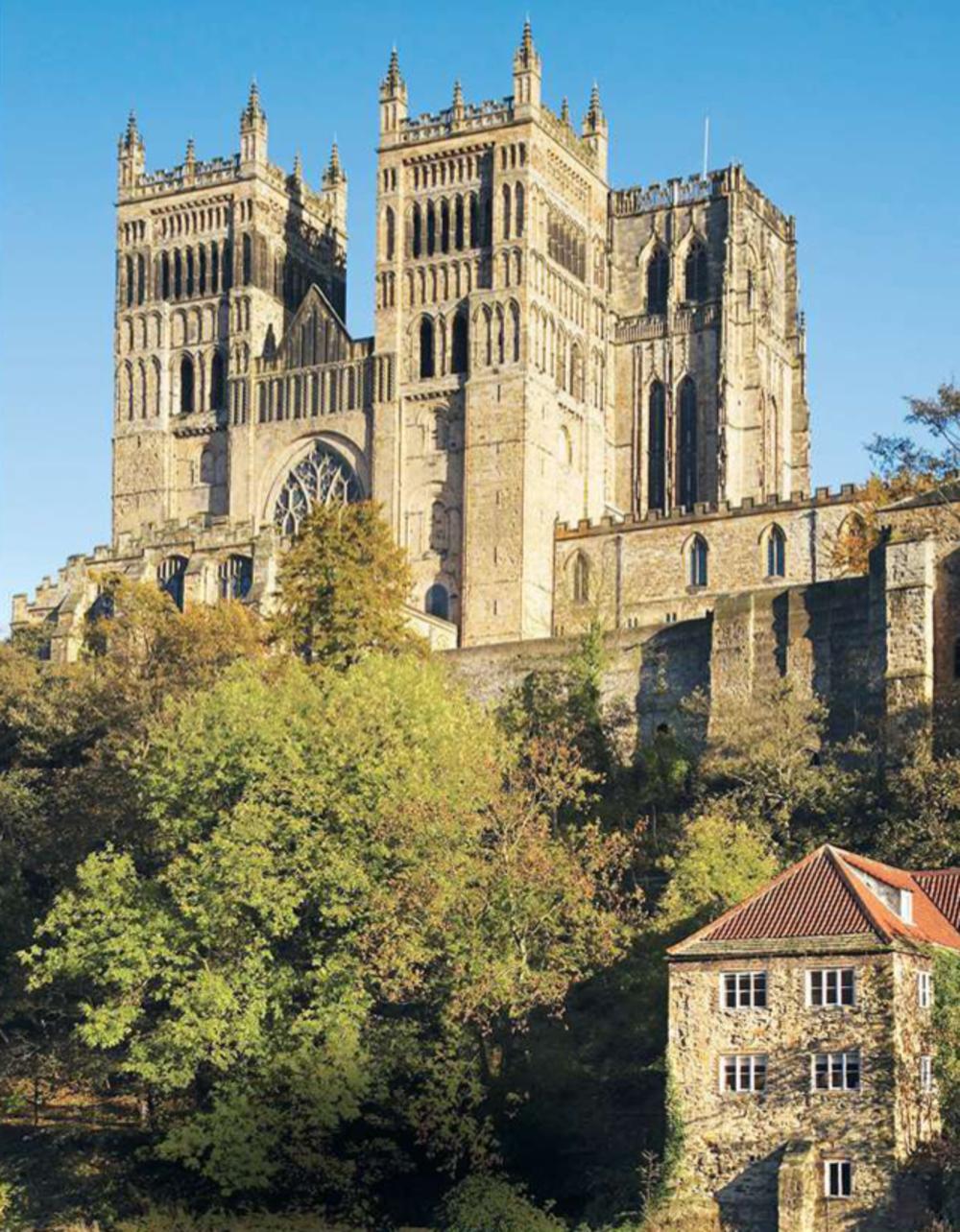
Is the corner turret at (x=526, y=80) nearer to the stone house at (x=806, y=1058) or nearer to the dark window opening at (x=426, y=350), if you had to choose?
the dark window opening at (x=426, y=350)

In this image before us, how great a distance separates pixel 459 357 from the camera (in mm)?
110875

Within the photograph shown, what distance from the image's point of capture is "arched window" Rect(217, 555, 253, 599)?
→ 342 feet

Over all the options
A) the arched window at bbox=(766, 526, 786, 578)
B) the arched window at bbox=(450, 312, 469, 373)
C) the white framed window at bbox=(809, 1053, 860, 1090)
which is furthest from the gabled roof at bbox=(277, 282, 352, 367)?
the white framed window at bbox=(809, 1053, 860, 1090)

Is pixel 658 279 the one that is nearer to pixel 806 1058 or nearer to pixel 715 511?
pixel 715 511

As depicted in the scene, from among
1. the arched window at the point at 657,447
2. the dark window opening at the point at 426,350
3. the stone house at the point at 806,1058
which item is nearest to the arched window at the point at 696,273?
the arched window at the point at 657,447

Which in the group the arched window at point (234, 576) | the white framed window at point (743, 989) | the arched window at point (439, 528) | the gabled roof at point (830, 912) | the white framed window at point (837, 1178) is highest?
the arched window at point (439, 528)

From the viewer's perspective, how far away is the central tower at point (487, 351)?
108 meters

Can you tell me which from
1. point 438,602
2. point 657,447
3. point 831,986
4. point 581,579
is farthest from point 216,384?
point 831,986

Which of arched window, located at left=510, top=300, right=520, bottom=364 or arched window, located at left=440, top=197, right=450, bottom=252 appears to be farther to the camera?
arched window, located at left=440, top=197, right=450, bottom=252

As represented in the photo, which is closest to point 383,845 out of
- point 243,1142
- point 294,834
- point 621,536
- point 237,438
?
point 294,834

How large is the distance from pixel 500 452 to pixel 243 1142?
5033 centimetres

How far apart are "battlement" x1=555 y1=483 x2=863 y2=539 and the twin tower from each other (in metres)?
0.89

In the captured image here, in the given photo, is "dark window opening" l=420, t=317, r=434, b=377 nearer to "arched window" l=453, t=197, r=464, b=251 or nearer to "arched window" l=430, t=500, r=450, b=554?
"arched window" l=453, t=197, r=464, b=251

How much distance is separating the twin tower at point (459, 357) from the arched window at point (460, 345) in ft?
0.35
